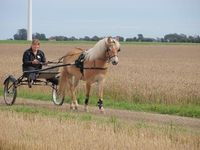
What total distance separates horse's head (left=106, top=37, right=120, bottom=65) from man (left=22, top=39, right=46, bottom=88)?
3.09 m

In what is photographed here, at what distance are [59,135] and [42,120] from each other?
82.4 inches

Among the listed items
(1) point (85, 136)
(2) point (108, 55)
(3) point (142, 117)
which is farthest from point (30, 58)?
(1) point (85, 136)

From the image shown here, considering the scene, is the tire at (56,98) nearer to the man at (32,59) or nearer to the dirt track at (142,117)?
the dirt track at (142,117)

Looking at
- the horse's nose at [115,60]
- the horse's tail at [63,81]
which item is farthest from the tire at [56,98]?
the horse's nose at [115,60]

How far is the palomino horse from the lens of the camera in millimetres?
15102

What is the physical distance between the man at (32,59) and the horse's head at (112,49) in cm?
309

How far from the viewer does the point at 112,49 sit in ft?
49.2

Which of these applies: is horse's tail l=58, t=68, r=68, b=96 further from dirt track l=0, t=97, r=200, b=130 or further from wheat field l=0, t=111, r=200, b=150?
wheat field l=0, t=111, r=200, b=150

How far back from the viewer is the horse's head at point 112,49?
14.9m

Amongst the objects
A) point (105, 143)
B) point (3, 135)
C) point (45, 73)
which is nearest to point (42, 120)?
point (3, 135)

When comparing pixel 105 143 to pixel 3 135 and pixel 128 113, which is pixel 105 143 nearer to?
pixel 3 135

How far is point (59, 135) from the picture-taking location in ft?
35.3

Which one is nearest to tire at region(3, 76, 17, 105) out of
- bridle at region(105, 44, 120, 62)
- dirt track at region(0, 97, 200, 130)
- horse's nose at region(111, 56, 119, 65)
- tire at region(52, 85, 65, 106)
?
dirt track at region(0, 97, 200, 130)

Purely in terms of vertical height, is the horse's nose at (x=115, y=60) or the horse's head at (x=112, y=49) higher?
the horse's head at (x=112, y=49)
